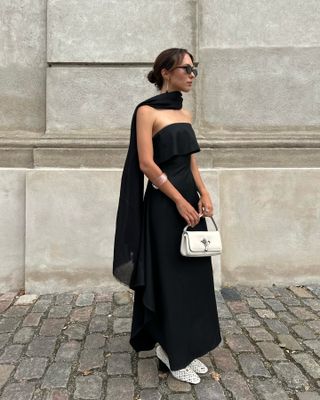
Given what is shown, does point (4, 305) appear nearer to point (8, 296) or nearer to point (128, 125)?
point (8, 296)

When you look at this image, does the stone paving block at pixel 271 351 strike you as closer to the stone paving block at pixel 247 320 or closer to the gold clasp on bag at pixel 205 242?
Answer: the stone paving block at pixel 247 320

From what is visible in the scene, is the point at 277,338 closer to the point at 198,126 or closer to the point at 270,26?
the point at 198,126

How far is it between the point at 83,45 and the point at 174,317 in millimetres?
3099

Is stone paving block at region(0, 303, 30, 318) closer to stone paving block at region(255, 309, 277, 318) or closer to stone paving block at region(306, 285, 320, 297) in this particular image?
stone paving block at region(255, 309, 277, 318)

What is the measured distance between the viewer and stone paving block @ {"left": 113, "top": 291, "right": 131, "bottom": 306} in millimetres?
3777

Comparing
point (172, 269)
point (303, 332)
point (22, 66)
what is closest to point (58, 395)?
point (172, 269)

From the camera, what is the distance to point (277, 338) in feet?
9.89

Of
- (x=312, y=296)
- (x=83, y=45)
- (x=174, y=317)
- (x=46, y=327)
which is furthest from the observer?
(x=83, y=45)

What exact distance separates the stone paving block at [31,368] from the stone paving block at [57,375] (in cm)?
5

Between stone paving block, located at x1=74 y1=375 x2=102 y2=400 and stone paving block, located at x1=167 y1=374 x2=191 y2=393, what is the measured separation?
0.42 m

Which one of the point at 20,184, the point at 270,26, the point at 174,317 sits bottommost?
the point at 174,317

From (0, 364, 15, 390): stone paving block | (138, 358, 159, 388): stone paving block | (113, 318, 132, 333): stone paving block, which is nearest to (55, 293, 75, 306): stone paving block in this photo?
(113, 318, 132, 333): stone paving block

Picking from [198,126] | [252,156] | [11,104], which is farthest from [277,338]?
[11,104]

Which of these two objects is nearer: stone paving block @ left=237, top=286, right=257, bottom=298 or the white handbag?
the white handbag
